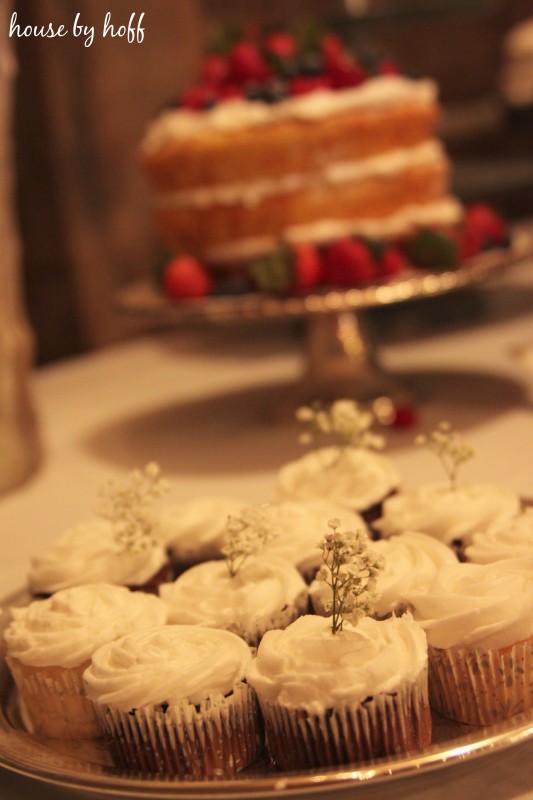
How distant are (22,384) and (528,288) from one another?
1.76 meters

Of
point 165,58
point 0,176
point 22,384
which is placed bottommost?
point 22,384

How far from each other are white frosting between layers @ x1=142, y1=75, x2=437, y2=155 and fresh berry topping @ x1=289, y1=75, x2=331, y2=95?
2 centimetres

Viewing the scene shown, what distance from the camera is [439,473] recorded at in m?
1.74

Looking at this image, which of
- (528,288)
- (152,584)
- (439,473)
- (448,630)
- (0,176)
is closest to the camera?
(448,630)

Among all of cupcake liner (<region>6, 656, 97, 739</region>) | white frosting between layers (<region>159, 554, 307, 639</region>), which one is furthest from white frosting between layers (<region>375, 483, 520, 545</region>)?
cupcake liner (<region>6, 656, 97, 739</region>)

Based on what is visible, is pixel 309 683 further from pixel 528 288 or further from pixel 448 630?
pixel 528 288

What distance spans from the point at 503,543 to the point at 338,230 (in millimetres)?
1145

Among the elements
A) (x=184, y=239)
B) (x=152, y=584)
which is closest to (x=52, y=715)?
(x=152, y=584)

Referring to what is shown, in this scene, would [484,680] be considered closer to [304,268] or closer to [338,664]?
[338,664]

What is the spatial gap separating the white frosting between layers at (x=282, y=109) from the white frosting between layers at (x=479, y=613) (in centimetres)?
133

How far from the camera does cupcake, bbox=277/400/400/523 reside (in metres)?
1.33

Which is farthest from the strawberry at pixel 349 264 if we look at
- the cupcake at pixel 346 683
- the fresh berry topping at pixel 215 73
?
the cupcake at pixel 346 683

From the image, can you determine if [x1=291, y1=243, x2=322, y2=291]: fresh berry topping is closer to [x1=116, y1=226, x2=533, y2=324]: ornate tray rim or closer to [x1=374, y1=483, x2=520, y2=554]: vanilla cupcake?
[x1=116, y1=226, x2=533, y2=324]: ornate tray rim

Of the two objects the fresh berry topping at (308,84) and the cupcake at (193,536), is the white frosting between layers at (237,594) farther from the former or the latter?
the fresh berry topping at (308,84)
